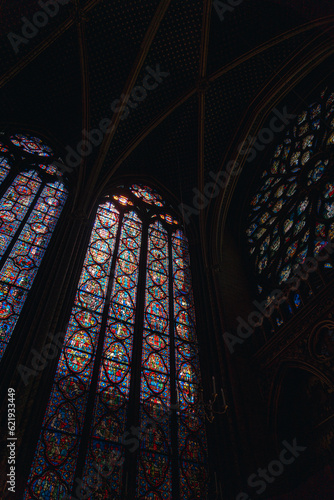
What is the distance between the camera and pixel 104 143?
35.0 feet

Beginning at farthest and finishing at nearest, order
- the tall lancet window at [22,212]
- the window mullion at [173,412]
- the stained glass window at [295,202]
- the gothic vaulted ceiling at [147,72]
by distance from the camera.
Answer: the gothic vaulted ceiling at [147,72]
the stained glass window at [295,202]
the tall lancet window at [22,212]
the window mullion at [173,412]

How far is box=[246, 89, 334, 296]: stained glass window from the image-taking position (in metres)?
8.36

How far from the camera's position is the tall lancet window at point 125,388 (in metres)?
5.60

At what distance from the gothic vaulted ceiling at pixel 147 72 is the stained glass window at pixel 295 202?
1443 mm

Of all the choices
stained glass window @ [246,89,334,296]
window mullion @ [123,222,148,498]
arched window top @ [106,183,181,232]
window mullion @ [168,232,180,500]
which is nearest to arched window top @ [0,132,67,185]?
arched window top @ [106,183,181,232]

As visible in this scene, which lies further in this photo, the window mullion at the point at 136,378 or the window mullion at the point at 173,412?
the window mullion at the point at 173,412

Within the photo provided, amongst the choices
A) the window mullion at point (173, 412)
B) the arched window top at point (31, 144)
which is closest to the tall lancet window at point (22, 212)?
the arched window top at point (31, 144)

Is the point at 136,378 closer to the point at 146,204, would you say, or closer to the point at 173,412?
the point at 173,412

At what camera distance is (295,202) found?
371 inches

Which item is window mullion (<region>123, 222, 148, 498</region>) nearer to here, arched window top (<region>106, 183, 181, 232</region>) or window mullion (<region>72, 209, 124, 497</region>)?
window mullion (<region>72, 209, 124, 497</region>)

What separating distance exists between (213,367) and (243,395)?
730 mm

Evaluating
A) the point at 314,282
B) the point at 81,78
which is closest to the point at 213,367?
the point at 314,282

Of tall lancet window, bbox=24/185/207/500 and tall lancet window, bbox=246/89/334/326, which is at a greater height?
tall lancet window, bbox=246/89/334/326

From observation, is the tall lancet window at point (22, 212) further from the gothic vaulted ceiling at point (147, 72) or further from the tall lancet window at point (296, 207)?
the tall lancet window at point (296, 207)
